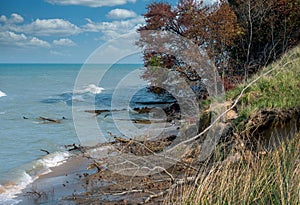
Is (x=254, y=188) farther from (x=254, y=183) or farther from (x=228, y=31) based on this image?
(x=228, y=31)

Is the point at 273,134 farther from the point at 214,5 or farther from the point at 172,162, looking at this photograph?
the point at 214,5

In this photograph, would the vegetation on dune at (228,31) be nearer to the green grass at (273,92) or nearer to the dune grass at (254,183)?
the green grass at (273,92)

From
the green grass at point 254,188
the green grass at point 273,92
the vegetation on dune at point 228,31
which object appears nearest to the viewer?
the green grass at point 254,188

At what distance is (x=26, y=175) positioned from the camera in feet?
32.5

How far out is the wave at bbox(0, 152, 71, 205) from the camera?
8258mm

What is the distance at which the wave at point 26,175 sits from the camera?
826 centimetres

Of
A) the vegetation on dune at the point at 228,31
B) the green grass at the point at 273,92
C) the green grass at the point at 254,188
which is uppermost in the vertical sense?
the vegetation on dune at the point at 228,31

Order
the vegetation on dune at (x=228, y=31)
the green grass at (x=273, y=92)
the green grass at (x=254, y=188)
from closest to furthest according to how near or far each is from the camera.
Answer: the green grass at (x=254, y=188) < the green grass at (x=273, y=92) < the vegetation on dune at (x=228, y=31)

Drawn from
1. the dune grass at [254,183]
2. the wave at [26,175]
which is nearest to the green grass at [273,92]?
the dune grass at [254,183]

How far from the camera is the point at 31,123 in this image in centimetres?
1827

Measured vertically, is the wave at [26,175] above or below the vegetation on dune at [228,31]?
below

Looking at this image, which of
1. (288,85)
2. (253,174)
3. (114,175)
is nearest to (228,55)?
(288,85)

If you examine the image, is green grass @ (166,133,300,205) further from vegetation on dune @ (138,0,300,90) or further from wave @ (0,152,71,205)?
vegetation on dune @ (138,0,300,90)

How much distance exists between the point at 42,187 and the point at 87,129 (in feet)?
25.0
